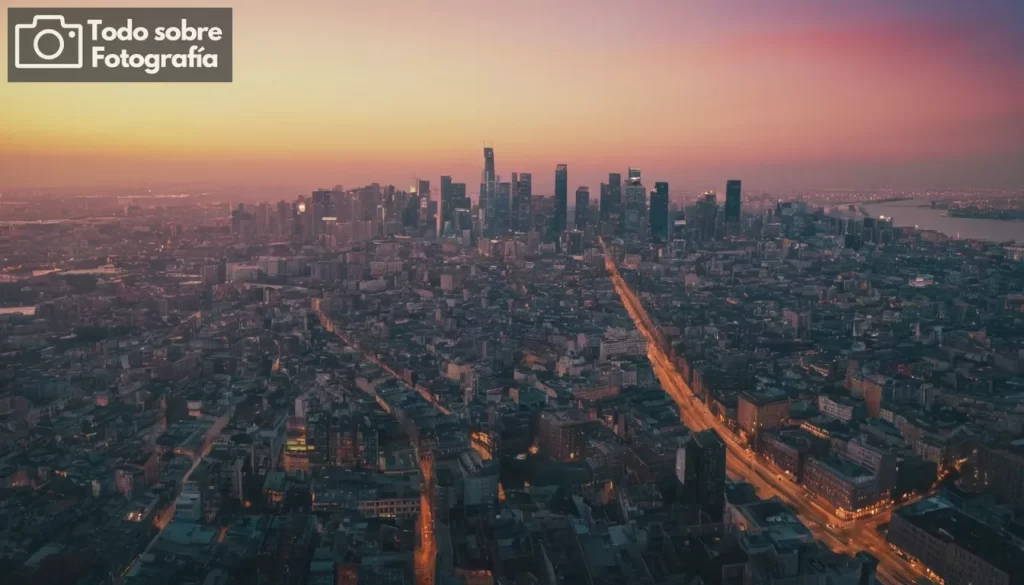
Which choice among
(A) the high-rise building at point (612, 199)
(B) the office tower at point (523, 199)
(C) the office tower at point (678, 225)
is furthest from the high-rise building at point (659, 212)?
(B) the office tower at point (523, 199)

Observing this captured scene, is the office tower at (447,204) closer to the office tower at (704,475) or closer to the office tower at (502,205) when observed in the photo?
the office tower at (502,205)

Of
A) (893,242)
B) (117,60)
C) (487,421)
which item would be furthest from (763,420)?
(893,242)

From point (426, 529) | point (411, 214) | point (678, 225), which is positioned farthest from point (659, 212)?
point (426, 529)

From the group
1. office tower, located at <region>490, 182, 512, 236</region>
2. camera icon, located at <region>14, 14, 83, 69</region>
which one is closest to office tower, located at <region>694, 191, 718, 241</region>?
office tower, located at <region>490, 182, 512, 236</region>

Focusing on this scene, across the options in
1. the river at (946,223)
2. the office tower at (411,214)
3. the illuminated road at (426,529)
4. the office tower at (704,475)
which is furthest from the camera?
the office tower at (411,214)

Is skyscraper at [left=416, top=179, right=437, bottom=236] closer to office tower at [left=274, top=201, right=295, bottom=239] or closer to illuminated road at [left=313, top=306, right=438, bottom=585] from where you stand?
office tower at [left=274, top=201, right=295, bottom=239]

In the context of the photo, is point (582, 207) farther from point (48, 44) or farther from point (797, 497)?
point (48, 44)

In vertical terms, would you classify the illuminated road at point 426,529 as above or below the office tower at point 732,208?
below
